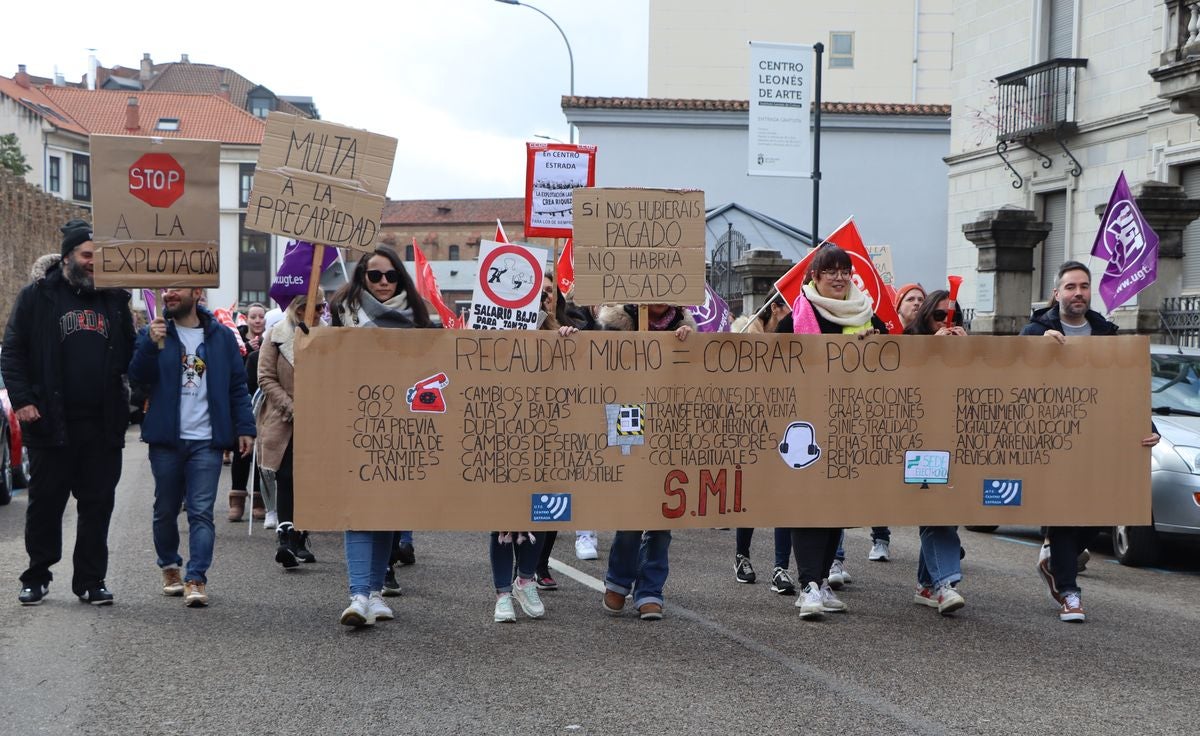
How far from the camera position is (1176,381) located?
11625mm

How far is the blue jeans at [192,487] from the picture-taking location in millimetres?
8016

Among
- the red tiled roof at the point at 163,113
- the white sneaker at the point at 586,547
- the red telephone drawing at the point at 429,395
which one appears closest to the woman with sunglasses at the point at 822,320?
the red telephone drawing at the point at 429,395

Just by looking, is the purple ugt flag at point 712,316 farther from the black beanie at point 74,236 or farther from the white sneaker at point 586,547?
the black beanie at point 74,236

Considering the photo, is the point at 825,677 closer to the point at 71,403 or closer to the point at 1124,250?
the point at 71,403

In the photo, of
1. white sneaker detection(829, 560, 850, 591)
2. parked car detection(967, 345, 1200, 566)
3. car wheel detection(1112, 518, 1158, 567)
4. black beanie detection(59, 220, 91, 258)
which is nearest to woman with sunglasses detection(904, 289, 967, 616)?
white sneaker detection(829, 560, 850, 591)

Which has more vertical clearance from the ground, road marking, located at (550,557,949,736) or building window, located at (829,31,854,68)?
building window, located at (829,31,854,68)

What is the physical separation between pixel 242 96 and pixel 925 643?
109910 mm

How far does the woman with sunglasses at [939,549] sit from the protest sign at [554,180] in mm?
2884

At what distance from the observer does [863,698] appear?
5.93m

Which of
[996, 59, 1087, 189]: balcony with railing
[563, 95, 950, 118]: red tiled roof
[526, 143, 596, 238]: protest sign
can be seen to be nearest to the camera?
[526, 143, 596, 238]: protest sign

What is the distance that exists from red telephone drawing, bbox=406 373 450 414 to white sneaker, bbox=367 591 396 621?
1011 millimetres

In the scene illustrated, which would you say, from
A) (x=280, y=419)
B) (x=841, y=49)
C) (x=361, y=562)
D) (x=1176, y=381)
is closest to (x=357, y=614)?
(x=361, y=562)

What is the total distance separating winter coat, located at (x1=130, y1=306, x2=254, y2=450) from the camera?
7977mm

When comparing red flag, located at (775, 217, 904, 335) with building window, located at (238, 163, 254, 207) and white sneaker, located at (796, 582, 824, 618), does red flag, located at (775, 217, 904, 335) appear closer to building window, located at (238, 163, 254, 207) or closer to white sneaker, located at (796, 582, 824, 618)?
white sneaker, located at (796, 582, 824, 618)
